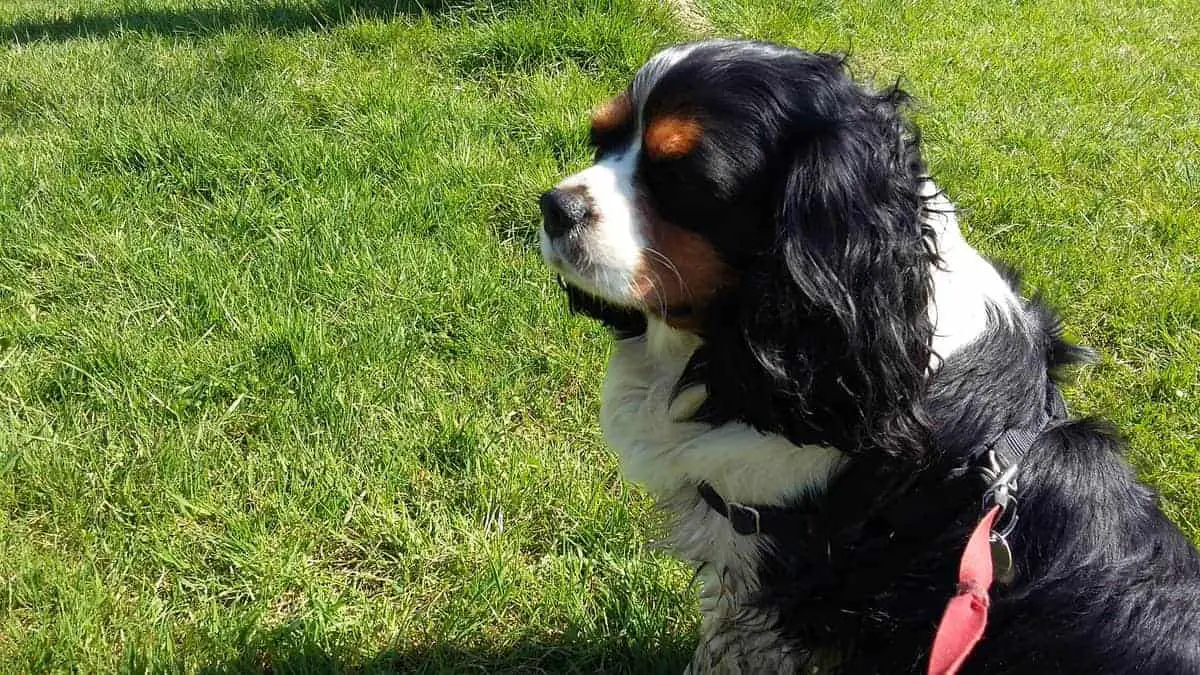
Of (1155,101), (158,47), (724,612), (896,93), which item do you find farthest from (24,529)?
(1155,101)

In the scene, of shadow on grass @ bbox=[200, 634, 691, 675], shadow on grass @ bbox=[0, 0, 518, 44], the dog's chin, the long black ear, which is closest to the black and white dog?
the long black ear

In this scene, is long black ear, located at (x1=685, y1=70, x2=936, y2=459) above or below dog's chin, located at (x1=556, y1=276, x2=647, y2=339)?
above

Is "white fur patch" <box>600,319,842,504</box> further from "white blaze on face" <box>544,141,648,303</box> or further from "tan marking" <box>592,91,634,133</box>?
"tan marking" <box>592,91,634,133</box>

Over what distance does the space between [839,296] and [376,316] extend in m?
2.11

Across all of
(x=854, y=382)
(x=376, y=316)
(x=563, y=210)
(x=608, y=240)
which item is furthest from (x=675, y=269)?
(x=376, y=316)

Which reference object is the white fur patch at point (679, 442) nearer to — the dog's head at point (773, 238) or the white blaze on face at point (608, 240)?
the dog's head at point (773, 238)

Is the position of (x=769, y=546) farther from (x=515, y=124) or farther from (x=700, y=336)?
(x=515, y=124)

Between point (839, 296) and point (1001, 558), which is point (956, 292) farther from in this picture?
point (1001, 558)

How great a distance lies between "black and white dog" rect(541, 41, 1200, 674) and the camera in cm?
165

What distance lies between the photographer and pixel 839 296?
1.69m

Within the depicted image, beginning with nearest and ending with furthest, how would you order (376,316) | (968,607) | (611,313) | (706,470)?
(968,607) → (706,470) → (611,313) → (376,316)

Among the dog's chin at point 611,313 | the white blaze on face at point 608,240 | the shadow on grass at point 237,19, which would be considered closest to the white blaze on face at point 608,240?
the white blaze on face at point 608,240

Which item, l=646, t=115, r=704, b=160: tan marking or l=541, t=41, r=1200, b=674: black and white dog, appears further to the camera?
l=646, t=115, r=704, b=160: tan marking

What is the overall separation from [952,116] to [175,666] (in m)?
4.47
